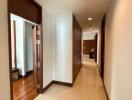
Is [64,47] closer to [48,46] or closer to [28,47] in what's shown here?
[48,46]

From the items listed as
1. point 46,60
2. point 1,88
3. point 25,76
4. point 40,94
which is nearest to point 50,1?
point 46,60

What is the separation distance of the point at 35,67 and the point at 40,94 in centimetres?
82

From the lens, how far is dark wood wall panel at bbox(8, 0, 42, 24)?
2000 millimetres

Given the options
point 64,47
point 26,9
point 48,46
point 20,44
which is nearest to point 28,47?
point 20,44

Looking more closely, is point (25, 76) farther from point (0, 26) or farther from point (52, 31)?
point (0, 26)

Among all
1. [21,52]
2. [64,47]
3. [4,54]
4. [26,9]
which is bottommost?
[21,52]

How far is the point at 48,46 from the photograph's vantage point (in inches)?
133

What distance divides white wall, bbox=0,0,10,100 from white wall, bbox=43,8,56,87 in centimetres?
139

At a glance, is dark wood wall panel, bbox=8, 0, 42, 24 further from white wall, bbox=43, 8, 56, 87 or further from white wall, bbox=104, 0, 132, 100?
white wall, bbox=104, 0, 132, 100

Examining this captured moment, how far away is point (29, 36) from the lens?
497 cm

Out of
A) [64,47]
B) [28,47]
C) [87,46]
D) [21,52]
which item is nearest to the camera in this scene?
[64,47]

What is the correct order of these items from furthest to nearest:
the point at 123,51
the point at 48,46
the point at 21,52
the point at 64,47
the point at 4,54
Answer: the point at 21,52 → the point at 64,47 → the point at 48,46 → the point at 4,54 → the point at 123,51

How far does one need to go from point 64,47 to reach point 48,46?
22.6 inches

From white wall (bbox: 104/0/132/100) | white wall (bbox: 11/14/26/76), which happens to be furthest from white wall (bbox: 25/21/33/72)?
white wall (bbox: 104/0/132/100)
